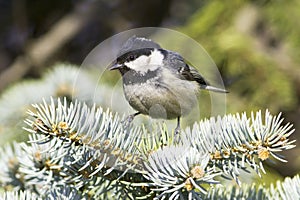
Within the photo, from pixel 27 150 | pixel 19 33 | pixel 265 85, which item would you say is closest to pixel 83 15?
pixel 19 33

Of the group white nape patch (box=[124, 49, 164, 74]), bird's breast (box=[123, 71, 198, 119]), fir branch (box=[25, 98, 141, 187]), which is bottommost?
fir branch (box=[25, 98, 141, 187])

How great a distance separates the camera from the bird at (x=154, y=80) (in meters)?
1.48

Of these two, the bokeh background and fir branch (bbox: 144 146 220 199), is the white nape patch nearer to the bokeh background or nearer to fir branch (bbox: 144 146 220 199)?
the bokeh background

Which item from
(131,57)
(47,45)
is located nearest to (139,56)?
(131,57)

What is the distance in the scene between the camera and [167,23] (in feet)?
11.2

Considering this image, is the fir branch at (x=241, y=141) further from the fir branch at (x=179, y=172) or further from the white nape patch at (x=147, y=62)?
the white nape patch at (x=147, y=62)

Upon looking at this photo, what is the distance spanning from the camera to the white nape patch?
157cm

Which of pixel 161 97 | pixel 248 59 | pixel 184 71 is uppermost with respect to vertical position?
pixel 248 59

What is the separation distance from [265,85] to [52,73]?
83cm

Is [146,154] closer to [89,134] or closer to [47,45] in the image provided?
[89,134]

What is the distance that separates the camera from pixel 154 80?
1.65m

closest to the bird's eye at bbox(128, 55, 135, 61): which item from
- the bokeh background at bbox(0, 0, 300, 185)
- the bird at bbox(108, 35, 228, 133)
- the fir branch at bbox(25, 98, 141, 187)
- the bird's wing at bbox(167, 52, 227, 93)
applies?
the bird at bbox(108, 35, 228, 133)

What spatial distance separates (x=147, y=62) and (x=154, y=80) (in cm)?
7

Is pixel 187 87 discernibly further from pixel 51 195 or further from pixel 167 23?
pixel 167 23
